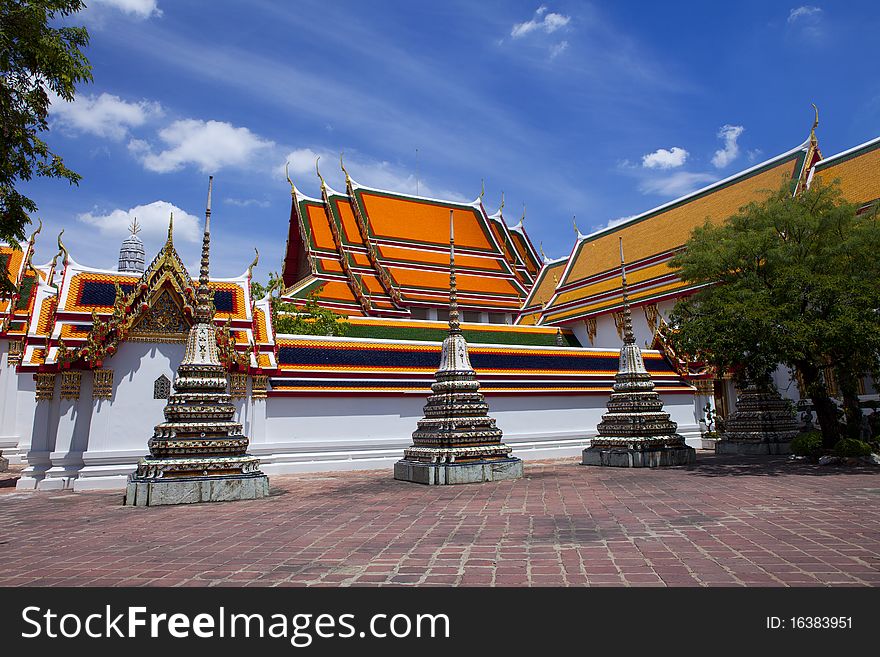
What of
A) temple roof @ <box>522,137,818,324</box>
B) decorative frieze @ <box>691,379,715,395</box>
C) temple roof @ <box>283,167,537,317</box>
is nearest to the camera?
decorative frieze @ <box>691,379,715,395</box>

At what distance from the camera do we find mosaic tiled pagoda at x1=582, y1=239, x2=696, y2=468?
41.8ft

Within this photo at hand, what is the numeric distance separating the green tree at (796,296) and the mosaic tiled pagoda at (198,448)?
29.4 ft

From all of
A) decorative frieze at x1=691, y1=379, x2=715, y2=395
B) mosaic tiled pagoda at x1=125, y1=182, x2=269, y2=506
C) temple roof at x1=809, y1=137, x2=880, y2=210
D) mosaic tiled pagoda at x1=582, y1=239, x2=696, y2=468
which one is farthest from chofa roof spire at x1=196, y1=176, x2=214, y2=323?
temple roof at x1=809, y1=137, x2=880, y2=210

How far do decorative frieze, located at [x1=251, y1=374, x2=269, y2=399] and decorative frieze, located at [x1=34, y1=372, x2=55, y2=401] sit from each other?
3.90 m

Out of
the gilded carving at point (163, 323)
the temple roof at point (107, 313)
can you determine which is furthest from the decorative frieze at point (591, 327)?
the gilded carving at point (163, 323)

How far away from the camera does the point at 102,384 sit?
11805 mm

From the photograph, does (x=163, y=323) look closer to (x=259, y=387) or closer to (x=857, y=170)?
(x=259, y=387)

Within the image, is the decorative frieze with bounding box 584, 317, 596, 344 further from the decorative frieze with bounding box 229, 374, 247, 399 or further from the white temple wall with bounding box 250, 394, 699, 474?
the decorative frieze with bounding box 229, 374, 247, 399

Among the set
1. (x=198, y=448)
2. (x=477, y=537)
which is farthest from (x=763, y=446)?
(x=198, y=448)

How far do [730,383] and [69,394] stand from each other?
20.4 m

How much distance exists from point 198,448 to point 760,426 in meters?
14.0

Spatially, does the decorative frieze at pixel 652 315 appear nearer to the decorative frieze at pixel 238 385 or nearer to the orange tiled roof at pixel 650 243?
the orange tiled roof at pixel 650 243
